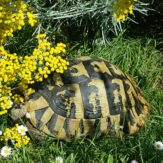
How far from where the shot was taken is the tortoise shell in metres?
3.26

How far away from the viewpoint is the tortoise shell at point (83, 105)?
10.7 feet

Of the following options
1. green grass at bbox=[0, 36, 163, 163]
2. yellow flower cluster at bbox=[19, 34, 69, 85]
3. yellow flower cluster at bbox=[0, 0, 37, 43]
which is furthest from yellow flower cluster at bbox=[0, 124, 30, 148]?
yellow flower cluster at bbox=[0, 0, 37, 43]

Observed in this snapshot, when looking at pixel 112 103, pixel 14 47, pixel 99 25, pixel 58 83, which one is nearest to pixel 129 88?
pixel 112 103

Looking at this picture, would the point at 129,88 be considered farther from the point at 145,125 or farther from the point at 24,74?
the point at 24,74

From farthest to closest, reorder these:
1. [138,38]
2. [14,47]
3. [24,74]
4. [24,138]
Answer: [138,38] → [14,47] → [24,138] → [24,74]

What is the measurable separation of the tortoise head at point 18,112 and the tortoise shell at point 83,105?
3 cm

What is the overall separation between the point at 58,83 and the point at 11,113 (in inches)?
17.0

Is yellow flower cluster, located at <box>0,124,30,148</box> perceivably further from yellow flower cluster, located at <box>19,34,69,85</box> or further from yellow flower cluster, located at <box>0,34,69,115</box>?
yellow flower cluster, located at <box>19,34,69,85</box>

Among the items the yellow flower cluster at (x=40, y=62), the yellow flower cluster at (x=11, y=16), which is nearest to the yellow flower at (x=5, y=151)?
the yellow flower cluster at (x=40, y=62)

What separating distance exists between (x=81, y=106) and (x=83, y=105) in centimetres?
2

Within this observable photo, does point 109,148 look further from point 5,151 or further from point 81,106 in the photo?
point 5,151

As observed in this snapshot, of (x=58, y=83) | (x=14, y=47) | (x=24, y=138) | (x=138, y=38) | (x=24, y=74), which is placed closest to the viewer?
A: (x=24, y=74)

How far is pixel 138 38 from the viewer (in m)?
4.52

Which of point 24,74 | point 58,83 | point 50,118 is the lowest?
point 50,118
